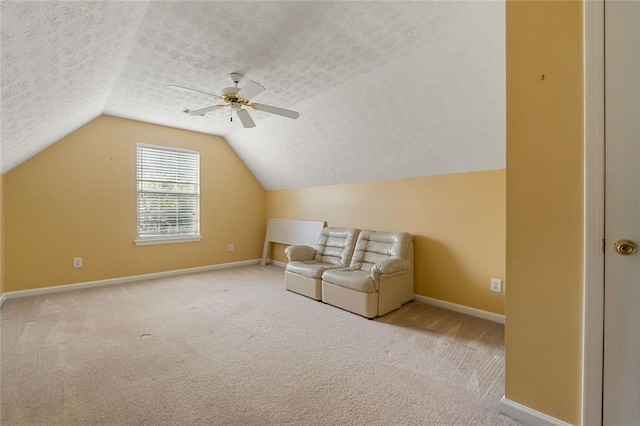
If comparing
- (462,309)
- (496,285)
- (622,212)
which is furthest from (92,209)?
(622,212)

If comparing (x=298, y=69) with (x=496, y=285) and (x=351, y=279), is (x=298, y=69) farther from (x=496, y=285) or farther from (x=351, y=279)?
(x=496, y=285)

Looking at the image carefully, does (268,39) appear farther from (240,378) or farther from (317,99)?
(240,378)

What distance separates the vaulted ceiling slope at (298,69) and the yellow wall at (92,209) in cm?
37

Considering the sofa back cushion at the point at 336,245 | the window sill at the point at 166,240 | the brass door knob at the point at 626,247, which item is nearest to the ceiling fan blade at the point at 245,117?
the sofa back cushion at the point at 336,245

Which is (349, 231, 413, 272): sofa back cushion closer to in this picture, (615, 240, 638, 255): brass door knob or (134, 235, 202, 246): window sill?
(615, 240, 638, 255): brass door knob

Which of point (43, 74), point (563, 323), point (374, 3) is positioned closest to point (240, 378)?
point (563, 323)

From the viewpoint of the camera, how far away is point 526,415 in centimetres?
158

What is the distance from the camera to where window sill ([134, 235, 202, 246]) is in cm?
461

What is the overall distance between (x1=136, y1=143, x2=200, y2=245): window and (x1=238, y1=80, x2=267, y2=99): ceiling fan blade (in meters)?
2.90

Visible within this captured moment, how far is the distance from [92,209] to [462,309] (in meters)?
5.23

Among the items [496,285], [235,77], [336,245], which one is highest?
[235,77]

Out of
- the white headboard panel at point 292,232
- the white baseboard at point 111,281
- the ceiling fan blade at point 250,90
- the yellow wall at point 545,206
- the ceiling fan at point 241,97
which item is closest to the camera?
the yellow wall at point 545,206

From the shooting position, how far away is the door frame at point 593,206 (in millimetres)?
1376

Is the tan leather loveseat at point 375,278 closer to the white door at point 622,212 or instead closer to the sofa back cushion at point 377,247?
the sofa back cushion at point 377,247
